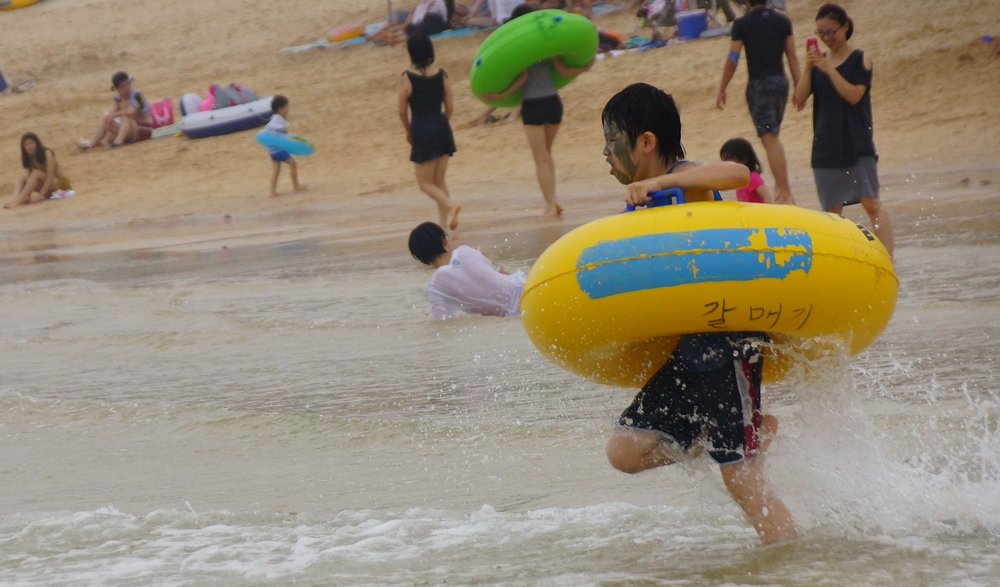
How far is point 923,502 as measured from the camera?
4.05m

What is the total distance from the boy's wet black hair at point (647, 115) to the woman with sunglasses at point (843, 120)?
159 inches

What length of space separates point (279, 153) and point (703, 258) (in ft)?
48.8

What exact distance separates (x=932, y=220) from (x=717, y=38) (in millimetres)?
10591

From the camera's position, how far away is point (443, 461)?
5.19 meters

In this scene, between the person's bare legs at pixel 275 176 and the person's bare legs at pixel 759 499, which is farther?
the person's bare legs at pixel 275 176

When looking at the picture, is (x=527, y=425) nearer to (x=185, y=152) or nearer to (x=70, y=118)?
(x=185, y=152)

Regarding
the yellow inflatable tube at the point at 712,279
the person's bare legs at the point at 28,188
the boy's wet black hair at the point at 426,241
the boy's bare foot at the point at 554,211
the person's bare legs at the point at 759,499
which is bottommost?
the person's bare legs at the point at 28,188

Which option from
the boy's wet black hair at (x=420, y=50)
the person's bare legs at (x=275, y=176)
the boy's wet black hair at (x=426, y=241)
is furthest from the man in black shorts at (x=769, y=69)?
the person's bare legs at (x=275, y=176)

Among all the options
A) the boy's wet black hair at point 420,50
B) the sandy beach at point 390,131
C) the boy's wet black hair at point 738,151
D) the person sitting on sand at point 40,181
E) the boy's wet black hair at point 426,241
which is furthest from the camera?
the person sitting on sand at point 40,181

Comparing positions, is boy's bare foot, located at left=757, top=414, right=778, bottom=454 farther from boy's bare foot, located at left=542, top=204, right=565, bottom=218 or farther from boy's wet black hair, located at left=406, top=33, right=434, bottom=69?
boy's bare foot, located at left=542, top=204, right=565, bottom=218

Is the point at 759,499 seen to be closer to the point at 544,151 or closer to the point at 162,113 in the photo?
the point at 544,151

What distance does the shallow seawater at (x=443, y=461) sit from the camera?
400cm

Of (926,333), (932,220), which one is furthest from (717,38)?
(926,333)

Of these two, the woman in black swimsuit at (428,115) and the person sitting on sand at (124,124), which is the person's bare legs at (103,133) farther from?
the woman in black swimsuit at (428,115)
